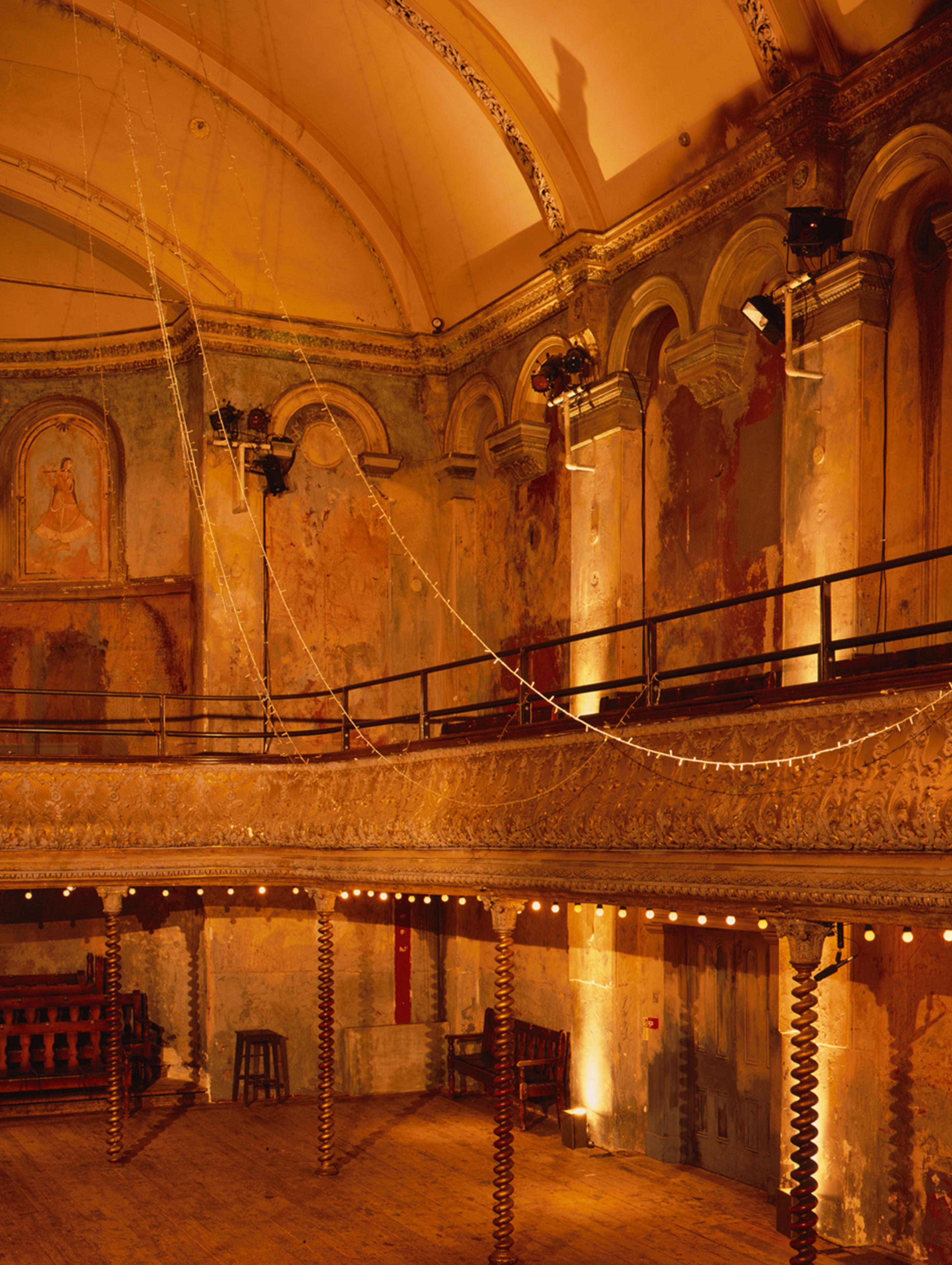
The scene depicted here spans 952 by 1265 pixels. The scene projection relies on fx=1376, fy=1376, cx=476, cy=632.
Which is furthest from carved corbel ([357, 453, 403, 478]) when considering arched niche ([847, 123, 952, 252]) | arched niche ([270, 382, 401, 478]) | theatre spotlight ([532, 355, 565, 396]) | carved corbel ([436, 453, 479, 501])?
arched niche ([847, 123, 952, 252])

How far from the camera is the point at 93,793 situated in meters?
13.7

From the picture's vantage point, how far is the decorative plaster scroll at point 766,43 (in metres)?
11.7

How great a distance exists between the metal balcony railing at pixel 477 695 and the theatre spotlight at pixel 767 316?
219 centimetres

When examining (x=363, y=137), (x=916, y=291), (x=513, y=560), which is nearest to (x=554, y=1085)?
(x=513, y=560)

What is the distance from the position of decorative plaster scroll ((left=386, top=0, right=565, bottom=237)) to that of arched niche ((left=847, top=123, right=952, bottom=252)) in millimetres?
4103

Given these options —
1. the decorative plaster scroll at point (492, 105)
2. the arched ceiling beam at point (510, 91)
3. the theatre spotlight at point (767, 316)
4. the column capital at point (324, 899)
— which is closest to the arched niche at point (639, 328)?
the arched ceiling beam at point (510, 91)

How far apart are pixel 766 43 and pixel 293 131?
7024mm

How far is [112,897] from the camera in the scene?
13.9 m

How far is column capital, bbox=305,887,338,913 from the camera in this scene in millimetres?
13789

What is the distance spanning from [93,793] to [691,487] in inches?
263

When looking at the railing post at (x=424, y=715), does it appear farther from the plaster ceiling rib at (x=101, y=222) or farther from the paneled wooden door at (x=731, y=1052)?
the plaster ceiling rib at (x=101, y=222)

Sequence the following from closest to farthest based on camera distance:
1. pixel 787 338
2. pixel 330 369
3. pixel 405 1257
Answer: pixel 405 1257 < pixel 787 338 < pixel 330 369

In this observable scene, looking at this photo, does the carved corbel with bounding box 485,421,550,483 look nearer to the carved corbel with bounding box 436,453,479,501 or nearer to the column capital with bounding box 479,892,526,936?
the carved corbel with bounding box 436,453,479,501

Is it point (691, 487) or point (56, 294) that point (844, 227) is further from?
point (56, 294)
